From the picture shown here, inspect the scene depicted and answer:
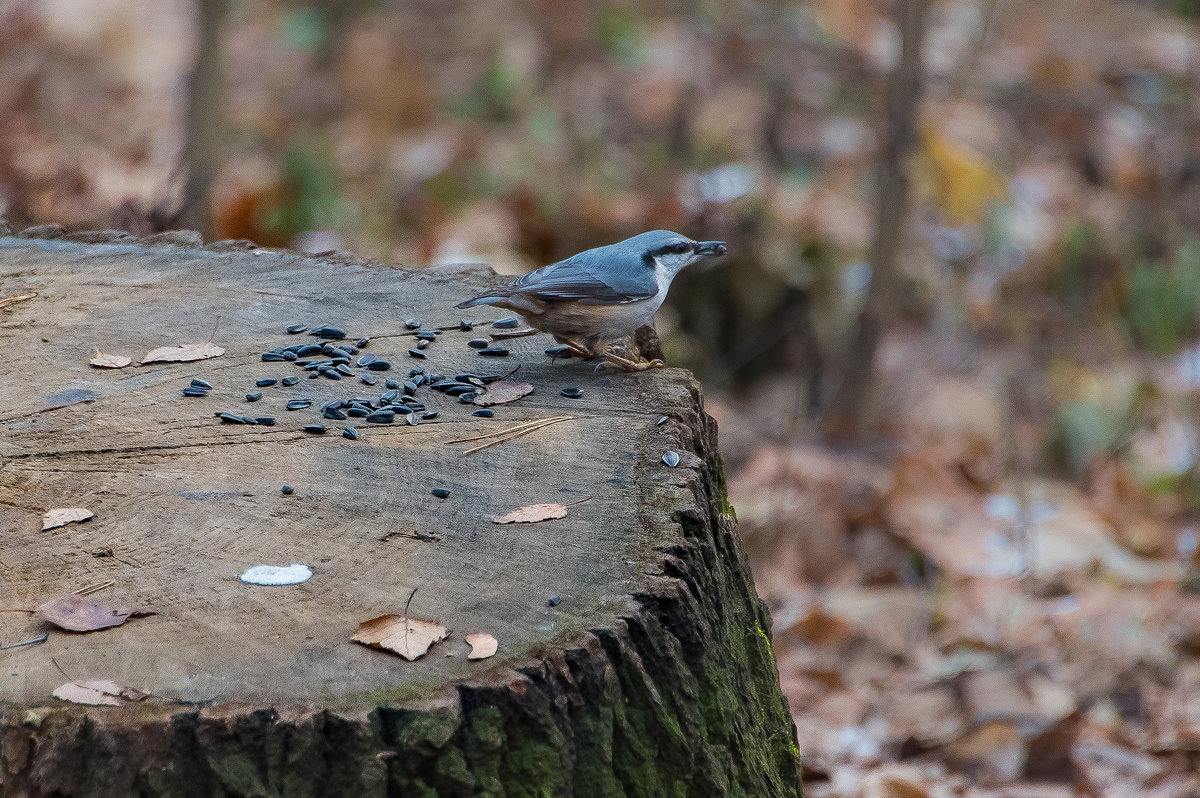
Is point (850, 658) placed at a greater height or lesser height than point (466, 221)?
lesser

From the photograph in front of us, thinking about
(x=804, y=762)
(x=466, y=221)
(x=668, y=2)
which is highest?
(x=668, y=2)

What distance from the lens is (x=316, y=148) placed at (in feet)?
27.0

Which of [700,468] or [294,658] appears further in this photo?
[700,468]

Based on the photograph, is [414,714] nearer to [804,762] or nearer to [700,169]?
[804,762]

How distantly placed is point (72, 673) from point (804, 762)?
2.38 metres

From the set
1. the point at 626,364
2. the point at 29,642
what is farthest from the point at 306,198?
the point at 29,642

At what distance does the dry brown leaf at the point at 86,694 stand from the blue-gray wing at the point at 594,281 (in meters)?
A: 1.34

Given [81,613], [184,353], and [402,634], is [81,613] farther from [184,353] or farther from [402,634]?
[184,353]

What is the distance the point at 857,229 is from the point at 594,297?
17.0 ft

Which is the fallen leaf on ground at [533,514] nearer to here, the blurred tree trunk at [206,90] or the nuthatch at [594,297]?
the nuthatch at [594,297]

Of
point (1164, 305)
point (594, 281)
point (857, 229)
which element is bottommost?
point (1164, 305)

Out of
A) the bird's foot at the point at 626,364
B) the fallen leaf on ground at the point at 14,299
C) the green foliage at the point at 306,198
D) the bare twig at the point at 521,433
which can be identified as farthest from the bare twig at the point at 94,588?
the green foliage at the point at 306,198

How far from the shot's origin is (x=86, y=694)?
1520 mm

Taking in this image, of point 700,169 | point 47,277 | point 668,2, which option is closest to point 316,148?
point 700,169
